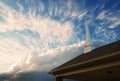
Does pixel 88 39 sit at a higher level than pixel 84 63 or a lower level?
higher

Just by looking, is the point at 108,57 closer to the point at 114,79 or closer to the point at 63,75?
the point at 63,75

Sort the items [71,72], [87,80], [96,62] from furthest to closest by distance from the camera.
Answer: [87,80] → [71,72] → [96,62]

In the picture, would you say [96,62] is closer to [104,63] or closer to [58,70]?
[104,63]

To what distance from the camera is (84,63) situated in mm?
7168

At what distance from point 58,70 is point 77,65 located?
5.34 ft

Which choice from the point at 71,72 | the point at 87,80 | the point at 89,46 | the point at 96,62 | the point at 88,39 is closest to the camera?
the point at 96,62

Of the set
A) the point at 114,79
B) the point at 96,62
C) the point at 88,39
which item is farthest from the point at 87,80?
the point at 88,39

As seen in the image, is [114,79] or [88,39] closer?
[114,79]

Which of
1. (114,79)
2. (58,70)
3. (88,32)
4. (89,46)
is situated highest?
(88,32)

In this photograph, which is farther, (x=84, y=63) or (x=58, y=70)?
(x=58, y=70)

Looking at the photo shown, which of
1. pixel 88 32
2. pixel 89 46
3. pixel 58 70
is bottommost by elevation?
pixel 58 70

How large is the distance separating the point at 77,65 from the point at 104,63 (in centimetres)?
152

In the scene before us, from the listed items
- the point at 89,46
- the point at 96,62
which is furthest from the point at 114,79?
the point at 89,46

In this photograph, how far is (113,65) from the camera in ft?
20.1
